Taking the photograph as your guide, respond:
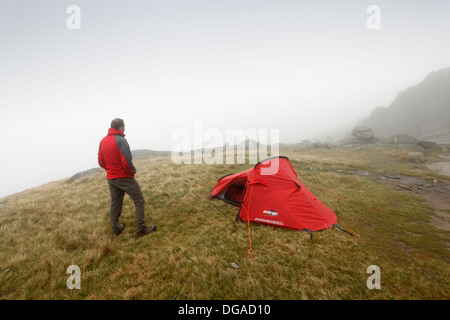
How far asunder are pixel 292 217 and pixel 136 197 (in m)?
5.45

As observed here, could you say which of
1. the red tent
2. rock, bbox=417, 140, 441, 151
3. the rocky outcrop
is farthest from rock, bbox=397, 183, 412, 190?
the rocky outcrop

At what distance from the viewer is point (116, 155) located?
16.6ft

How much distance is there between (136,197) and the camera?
5344 mm

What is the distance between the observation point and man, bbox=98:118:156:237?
505cm

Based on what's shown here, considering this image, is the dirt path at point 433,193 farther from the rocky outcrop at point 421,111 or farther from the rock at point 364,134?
the rocky outcrop at point 421,111

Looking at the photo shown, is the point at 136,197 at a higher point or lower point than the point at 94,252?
higher

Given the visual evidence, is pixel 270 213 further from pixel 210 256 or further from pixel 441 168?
pixel 441 168

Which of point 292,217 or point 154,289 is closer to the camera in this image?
point 154,289

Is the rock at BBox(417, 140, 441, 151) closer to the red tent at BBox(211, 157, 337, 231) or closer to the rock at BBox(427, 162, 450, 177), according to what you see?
the rock at BBox(427, 162, 450, 177)

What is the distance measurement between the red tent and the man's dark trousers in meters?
3.53

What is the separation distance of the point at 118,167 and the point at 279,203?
5.71 meters
